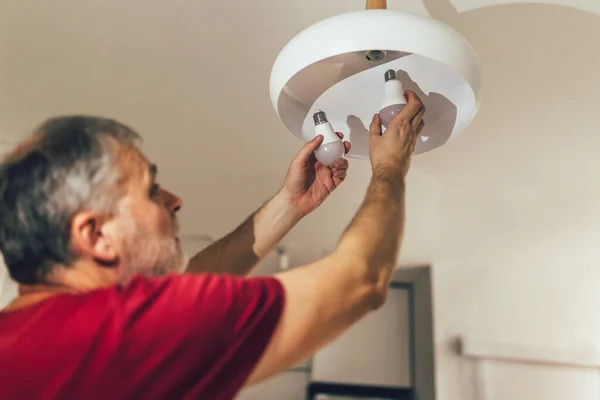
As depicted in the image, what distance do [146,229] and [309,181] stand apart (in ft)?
1.02

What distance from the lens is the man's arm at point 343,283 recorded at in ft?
1.92

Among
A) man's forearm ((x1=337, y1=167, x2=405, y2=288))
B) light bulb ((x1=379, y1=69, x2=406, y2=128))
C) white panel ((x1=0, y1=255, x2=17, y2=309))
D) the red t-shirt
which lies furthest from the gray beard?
white panel ((x1=0, y1=255, x2=17, y2=309))

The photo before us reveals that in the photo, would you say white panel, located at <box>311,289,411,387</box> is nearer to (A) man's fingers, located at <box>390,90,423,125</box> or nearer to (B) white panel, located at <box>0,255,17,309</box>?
(B) white panel, located at <box>0,255,17,309</box>

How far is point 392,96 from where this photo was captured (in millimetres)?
740

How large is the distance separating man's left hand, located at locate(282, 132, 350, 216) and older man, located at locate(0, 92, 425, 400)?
3.7 inches

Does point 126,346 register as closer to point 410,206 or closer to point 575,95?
point 575,95

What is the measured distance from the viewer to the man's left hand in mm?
896

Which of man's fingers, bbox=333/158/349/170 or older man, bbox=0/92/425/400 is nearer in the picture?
older man, bbox=0/92/425/400

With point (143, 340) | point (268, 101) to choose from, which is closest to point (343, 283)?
point (143, 340)

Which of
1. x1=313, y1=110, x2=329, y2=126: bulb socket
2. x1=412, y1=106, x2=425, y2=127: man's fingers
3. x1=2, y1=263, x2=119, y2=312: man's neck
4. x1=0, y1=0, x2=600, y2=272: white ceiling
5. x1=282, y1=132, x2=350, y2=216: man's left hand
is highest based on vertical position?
x1=0, y1=0, x2=600, y2=272: white ceiling

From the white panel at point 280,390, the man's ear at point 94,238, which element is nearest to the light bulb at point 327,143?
the man's ear at point 94,238

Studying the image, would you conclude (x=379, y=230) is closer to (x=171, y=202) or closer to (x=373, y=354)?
(x=171, y=202)

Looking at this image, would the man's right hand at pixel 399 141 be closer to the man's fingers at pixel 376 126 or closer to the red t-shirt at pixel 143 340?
the man's fingers at pixel 376 126

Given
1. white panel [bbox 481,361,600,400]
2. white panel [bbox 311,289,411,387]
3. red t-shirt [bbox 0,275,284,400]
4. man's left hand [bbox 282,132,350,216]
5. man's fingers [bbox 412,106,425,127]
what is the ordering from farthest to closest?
1. white panel [bbox 311,289,411,387]
2. white panel [bbox 481,361,600,400]
3. man's left hand [bbox 282,132,350,216]
4. man's fingers [bbox 412,106,425,127]
5. red t-shirt [bbox 0,275,284,400]
